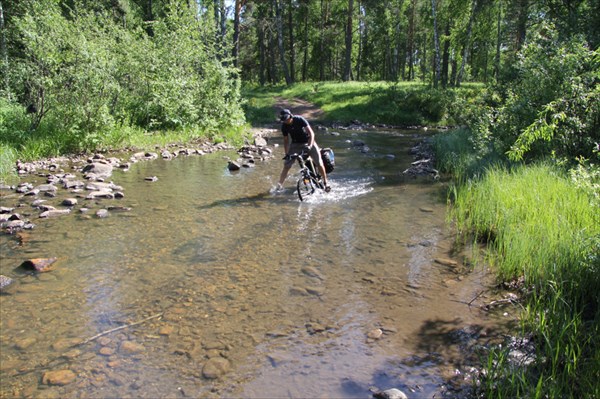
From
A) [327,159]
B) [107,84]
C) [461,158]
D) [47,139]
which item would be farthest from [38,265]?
[461,158]

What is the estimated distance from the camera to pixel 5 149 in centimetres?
1295

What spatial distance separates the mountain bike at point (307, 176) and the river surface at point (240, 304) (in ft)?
4.07

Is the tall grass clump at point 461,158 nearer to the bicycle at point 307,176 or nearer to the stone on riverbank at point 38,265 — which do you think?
the bicycle at point 307,176

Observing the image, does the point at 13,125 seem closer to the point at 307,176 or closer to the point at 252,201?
the point at 252,201

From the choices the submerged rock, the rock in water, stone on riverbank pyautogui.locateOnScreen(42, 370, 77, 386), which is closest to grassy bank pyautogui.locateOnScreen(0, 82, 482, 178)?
the rock in water

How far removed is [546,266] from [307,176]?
6784 millimetres

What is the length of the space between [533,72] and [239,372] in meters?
10.7

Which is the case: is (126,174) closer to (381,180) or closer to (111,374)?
(381,180)

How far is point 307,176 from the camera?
36.7ft

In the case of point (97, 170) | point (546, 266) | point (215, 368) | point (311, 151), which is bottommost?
point (215, 368)

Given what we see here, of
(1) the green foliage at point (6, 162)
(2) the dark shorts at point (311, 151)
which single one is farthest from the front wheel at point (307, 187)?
(1) the green foliage at point (6, 162)

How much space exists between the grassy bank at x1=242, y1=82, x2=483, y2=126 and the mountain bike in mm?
18651

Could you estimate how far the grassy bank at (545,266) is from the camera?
3553 millimetres

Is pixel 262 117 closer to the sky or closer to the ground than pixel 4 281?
closer to the sky
